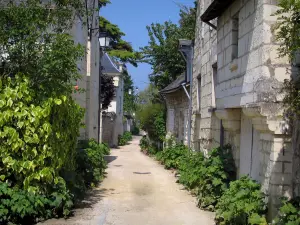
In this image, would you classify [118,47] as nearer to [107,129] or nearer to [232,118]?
[107,129]

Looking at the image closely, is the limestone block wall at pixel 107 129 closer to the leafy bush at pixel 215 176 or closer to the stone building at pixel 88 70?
the stone building at pixel 88 70

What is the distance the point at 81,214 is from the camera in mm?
8125

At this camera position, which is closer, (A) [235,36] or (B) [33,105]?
(B) [33,105]

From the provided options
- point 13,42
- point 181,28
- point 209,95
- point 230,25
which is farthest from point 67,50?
point 181,28

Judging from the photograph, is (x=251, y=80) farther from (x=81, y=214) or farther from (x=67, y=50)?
(x=81, y=214)

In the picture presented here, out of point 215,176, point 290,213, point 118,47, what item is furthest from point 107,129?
point 290,213

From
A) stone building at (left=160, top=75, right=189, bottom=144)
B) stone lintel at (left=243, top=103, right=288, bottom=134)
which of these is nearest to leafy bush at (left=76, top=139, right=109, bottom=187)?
stone building at (left=160, top=75, right=189, bottom=144)

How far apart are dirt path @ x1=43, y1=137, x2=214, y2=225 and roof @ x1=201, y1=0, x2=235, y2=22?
3941 millimetres

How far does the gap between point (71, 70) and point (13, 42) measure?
43.0 inches

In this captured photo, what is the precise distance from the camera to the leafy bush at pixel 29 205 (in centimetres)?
674

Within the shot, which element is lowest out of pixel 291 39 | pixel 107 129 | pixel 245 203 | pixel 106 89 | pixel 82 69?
pixel 245 203

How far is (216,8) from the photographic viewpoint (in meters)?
8.04

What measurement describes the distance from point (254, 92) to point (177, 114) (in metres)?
13.6

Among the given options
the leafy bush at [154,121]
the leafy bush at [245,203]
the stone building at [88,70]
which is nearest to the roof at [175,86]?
the leafy bush at [154,121]
